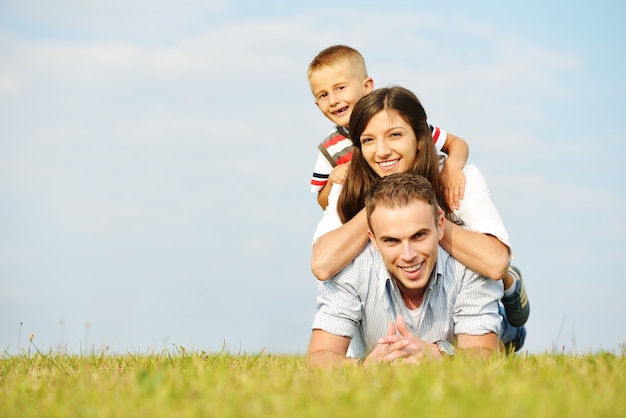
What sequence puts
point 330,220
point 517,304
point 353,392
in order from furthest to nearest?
point 517,304 < point 330,220 < point 353,392

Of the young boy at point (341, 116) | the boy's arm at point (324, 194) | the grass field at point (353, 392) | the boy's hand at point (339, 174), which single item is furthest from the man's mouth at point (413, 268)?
the boy's arm at point (324, 194)

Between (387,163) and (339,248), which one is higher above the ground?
(387,163)

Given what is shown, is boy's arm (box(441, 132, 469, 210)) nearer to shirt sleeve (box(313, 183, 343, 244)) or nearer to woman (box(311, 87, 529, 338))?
woman (box(311, 87, 529, 338))

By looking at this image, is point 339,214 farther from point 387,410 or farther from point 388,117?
point 387,410

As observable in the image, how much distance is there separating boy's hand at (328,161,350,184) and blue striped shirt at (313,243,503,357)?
3.85ft

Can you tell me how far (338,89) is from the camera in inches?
356

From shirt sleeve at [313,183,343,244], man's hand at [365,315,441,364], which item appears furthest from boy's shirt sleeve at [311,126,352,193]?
man's hand at [365,315,441,364]

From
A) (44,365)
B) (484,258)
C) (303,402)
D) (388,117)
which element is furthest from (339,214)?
(303,402)

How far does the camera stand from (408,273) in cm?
668

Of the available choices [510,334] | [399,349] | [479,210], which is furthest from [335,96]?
[399,349]

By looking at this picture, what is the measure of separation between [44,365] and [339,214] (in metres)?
3.26

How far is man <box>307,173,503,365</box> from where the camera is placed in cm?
652

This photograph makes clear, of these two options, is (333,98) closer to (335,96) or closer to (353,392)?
(335,96)

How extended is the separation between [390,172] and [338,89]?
208 centimetres
